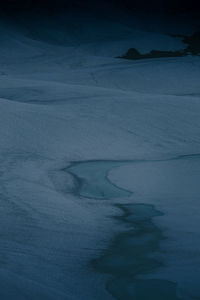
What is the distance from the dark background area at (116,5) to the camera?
11867mm

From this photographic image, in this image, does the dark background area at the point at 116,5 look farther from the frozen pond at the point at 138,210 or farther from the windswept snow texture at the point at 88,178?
the frozen pond at the point at 138,210

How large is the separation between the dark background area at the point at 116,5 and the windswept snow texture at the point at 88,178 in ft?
17.3

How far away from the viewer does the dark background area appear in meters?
11.9

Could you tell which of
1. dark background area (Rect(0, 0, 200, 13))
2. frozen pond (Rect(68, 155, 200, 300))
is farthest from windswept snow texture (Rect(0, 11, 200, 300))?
dark background area (Rect(0, 0, 200, 13))

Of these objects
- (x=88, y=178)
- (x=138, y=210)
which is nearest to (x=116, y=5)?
(x=88, y=178)

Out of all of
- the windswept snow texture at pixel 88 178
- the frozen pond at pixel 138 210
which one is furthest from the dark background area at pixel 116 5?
the frozen pond at pixel 138 210

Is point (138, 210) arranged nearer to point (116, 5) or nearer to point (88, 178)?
point (88, 178)

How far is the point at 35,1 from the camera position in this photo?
12.1 metres

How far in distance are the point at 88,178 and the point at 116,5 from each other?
10727 millimetres

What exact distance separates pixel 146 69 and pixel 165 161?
5270 mm

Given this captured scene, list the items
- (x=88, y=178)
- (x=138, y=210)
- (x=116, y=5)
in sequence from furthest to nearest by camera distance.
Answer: (x=116, y=5)
(x=88, y=178)
(x=138, y=210)

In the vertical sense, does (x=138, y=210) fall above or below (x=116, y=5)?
below

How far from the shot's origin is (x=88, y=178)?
237 cm

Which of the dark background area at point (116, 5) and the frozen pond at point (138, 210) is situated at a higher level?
the dark background area at point (116, 5)
